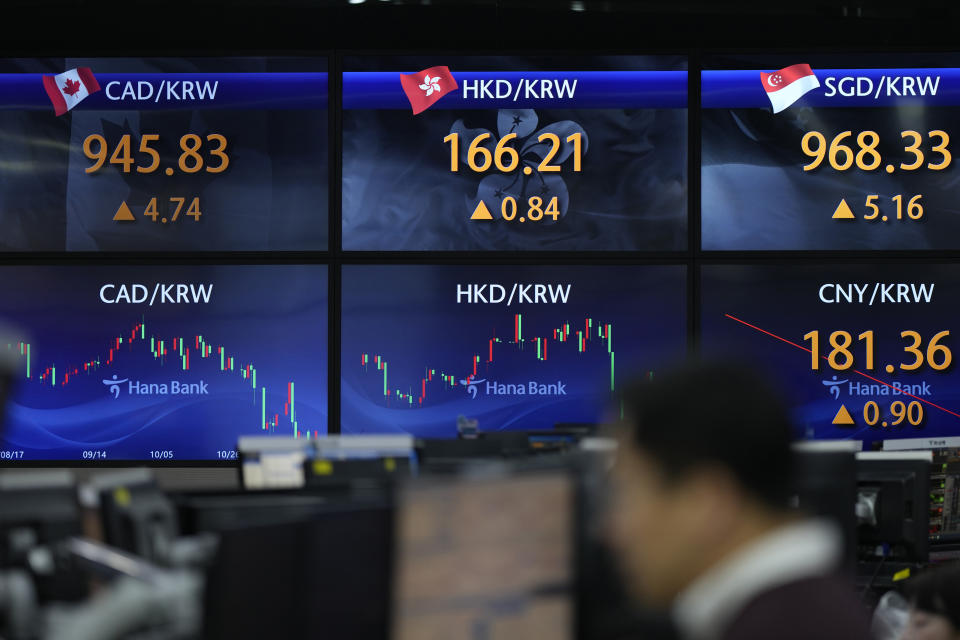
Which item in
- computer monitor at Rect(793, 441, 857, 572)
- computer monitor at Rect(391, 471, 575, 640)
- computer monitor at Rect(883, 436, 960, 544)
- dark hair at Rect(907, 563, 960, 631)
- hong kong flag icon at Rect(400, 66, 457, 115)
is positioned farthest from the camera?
hong kong flag icon at Rect(400, 66, 457, 115)

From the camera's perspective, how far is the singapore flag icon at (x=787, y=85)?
466cm

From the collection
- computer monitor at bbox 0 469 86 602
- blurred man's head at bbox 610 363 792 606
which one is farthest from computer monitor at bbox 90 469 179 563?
blurred man's head at bbox 610 363 792 606

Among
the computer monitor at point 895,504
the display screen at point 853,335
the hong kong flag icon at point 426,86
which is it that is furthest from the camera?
the hong kong flag icon at point 426,86

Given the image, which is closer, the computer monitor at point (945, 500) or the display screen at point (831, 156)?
the computer monitor at point (945, 500)

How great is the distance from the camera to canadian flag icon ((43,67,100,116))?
15.6 ft

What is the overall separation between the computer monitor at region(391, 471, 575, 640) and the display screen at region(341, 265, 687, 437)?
134 inches

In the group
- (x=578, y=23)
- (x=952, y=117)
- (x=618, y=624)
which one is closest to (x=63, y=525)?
(x=618, y=624)

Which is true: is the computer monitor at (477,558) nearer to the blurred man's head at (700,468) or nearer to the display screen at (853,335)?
the blurred man's head at (700,468)

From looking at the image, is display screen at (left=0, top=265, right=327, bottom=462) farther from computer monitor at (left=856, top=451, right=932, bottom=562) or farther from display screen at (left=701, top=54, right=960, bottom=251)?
computer monitor at (left=856, top=451, right=932, bottom=562)

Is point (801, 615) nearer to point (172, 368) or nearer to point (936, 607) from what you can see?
point (936, 607)

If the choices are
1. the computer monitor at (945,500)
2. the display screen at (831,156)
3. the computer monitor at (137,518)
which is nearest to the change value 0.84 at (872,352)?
the display screen at (831,156)

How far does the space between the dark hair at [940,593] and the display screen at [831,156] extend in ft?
8.13

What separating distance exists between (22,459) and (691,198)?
129 inches

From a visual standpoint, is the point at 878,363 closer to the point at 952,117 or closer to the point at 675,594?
the point at 952,117
